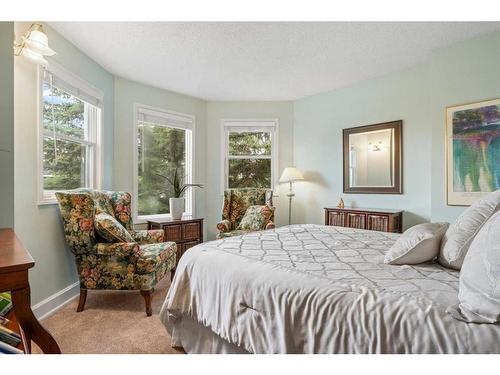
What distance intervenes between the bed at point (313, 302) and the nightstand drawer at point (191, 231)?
194cm

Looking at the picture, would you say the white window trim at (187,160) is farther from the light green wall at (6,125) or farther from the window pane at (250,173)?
the light green wall at (6,125)

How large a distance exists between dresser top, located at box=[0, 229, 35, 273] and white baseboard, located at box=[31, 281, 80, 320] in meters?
1.46

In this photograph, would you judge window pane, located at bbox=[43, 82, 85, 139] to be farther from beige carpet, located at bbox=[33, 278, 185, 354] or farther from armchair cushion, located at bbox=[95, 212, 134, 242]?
beige carpet, located at bbox=[33, 278, 185, 354]

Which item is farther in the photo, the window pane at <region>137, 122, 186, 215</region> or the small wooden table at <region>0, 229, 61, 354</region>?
the window pane at <region>137, 122, 186, 215</region>

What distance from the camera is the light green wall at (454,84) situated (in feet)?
8.57

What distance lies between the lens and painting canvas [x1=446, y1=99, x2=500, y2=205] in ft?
8.56

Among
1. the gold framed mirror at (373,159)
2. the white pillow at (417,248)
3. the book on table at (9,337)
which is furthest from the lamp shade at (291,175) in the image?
the book on table at (9,337)

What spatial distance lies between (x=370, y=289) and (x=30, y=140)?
8.61 ft

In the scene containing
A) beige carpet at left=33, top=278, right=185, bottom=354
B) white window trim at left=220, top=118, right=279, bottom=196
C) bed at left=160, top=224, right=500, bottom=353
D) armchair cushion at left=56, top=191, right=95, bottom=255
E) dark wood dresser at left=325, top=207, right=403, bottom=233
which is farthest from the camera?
white window trim at left=220, top=118, right=279, bottom=196

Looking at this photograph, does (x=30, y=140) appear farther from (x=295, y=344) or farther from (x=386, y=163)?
(x=386, y=163)

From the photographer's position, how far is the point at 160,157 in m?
4.26

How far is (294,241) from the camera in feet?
6.54

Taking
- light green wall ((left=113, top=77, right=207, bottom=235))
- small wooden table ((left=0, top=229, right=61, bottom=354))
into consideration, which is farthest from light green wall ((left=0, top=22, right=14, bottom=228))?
light green wall ((left=113, top=77, right=207, bottom=235))
